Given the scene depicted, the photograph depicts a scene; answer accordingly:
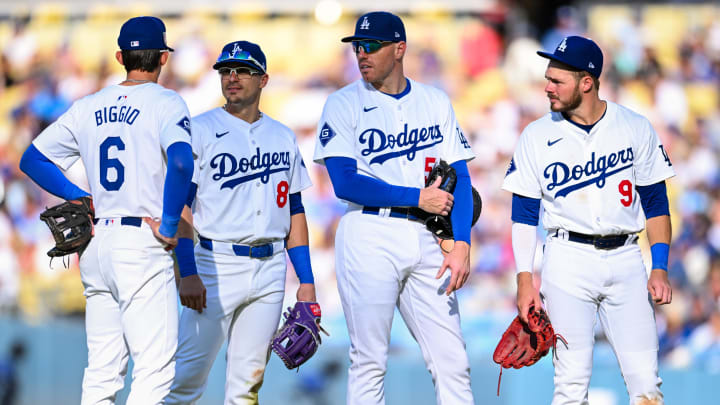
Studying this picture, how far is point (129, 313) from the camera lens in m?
4.39

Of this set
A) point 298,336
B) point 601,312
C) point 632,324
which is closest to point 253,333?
point 298,336

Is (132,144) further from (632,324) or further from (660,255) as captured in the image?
(660,255)

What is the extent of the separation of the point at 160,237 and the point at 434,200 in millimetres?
1354

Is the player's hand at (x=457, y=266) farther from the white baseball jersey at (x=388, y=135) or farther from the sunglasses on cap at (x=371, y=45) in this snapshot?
the sunglasses on cap at (x=371, y=45)

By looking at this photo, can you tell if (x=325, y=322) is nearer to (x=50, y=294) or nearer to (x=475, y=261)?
(x=475, y=261)

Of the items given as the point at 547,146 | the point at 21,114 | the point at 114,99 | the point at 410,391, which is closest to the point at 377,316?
the point at 547,146

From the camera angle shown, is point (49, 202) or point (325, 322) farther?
point (49, 202)

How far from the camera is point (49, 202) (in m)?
11.9

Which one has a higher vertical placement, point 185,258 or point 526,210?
point 526,210

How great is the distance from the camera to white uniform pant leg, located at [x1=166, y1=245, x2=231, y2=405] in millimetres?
4824

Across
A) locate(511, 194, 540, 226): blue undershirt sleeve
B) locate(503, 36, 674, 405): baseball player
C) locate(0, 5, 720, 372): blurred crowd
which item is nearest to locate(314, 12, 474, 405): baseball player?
locate(511, 194, 540, 226): blue undershirt sleeve

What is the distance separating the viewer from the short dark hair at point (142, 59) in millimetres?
4547

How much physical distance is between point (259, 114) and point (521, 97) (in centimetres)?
760

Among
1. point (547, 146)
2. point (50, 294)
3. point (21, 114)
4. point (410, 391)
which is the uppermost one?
point (21, 114)
